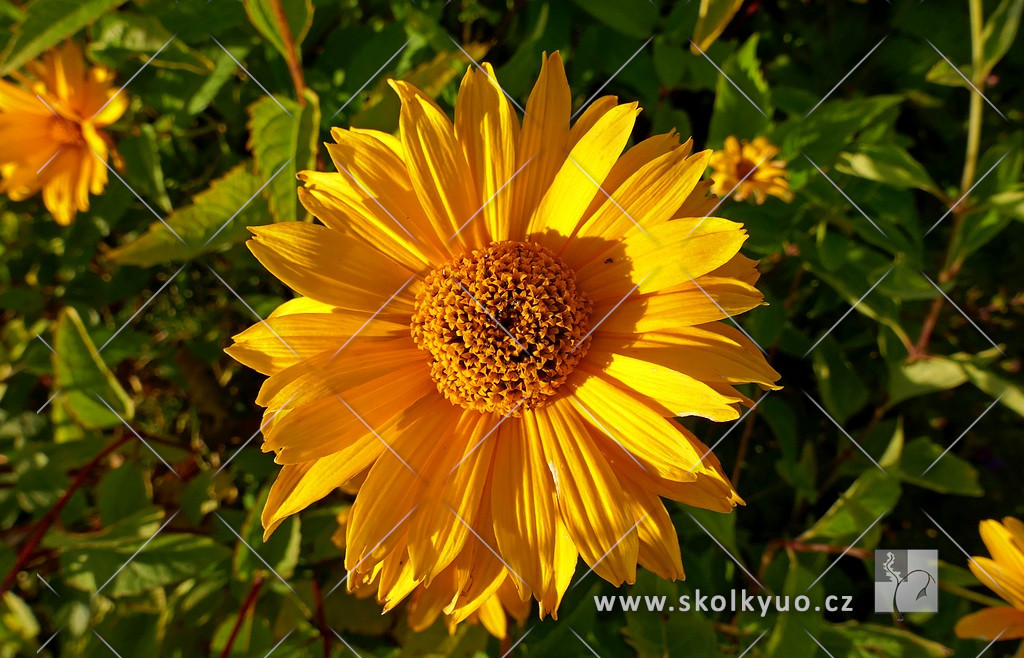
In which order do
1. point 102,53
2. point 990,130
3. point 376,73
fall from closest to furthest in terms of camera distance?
point 376,73, point 102,53, point 990,130

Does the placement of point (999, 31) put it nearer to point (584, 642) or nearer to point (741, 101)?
point (741, 101)

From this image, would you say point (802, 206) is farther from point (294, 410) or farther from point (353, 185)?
point (294, 410)

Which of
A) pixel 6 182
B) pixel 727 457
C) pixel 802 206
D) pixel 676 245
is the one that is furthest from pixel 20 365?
pixel 802 206

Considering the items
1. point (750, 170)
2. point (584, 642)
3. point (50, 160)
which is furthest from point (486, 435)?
point (50, 160)

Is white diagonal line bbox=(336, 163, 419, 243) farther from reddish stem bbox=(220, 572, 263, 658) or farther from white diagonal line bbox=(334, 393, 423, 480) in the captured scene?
reddish stem bbox=(220, 572, 263, 658)

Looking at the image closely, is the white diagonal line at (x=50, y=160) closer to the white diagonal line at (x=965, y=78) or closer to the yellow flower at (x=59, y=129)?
the yellow flower at (x=59, y=129)

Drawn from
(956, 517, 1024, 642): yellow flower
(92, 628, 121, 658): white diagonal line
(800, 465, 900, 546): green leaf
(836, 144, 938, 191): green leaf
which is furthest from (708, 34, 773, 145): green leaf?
(92, 628, 121, 658): white diagonal line
